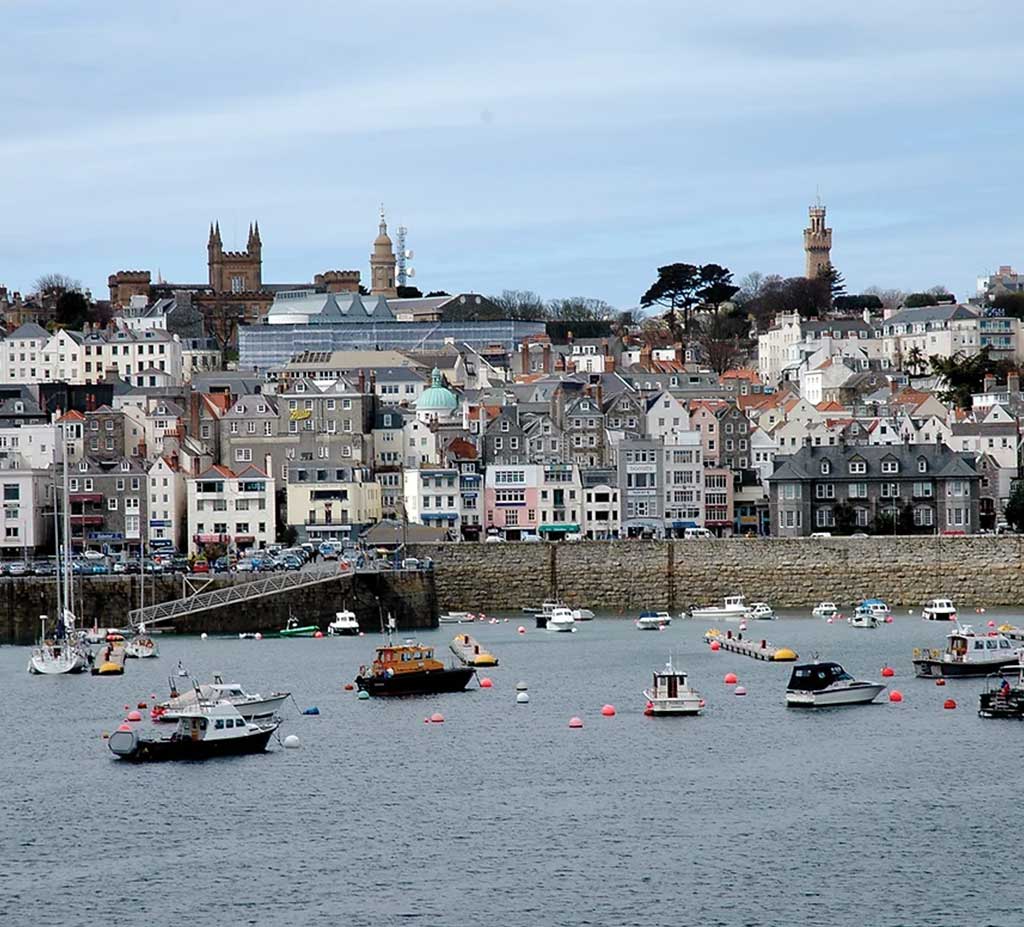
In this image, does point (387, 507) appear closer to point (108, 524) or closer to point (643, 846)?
point (108, 524)

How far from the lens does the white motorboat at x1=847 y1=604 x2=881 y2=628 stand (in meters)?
77.1

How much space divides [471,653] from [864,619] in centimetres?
1654

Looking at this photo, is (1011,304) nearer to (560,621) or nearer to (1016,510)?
(1016,510)

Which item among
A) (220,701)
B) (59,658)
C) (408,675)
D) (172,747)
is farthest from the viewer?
(59,658)

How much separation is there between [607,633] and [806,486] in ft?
67.0

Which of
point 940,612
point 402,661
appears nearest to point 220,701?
point 402,661

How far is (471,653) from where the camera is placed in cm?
6581

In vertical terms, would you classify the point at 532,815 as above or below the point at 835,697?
below

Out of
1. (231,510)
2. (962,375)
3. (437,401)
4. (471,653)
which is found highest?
(962,375)

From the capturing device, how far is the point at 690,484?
3991 inches

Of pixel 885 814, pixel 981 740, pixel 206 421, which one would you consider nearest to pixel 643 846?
pixel 885 814

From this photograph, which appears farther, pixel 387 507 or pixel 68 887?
pixel 387 507

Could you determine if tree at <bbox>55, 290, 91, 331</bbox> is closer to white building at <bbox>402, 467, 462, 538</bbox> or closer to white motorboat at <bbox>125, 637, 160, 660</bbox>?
white building at <bbox>402, 467, 462, 538</bbox>

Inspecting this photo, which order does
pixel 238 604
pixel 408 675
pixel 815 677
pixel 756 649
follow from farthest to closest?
pixel 238 604, pixel 756 649, pixel 408 675, pixel 815 677
